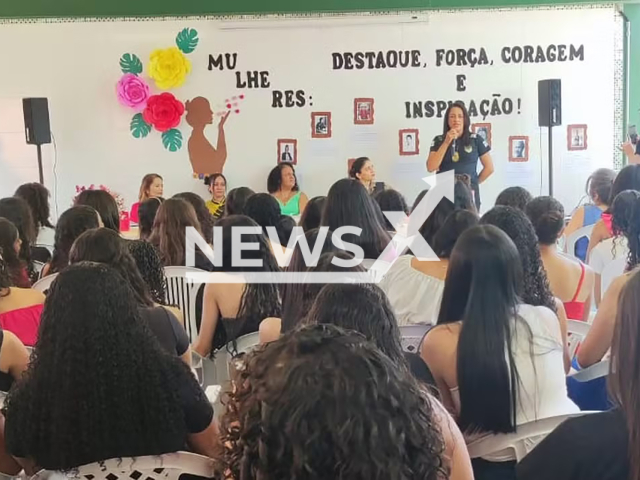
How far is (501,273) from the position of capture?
1.94 metres

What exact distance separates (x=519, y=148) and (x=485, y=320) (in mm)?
5161

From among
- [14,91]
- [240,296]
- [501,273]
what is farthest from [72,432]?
[14,91]

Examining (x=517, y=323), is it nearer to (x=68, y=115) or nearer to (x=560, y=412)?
(x=560, y=412)

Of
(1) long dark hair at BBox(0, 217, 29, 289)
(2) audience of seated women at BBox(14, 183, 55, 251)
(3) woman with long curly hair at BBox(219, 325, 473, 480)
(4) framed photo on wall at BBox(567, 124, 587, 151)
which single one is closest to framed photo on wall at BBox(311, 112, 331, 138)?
(4) framed photo on wall at BBox(567, 124, 587, 151)

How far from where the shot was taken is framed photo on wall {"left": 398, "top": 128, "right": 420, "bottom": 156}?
6.75m

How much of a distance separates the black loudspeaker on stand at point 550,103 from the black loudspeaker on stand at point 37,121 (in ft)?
14.3

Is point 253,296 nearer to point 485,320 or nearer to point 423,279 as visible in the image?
point 423,279

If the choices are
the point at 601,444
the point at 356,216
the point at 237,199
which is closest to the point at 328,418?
the point at 601,444

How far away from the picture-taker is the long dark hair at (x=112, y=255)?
2248mm

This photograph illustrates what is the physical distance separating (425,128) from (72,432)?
219 inches

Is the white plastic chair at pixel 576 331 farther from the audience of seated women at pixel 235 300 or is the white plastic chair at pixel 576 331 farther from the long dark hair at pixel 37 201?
the long dark hair at pixel 37 201

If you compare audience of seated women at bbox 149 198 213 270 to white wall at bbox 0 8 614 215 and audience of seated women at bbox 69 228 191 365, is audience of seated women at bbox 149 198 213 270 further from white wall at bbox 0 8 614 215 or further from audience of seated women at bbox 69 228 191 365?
white wall at bbox 0 8 614 215

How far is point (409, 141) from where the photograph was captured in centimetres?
677

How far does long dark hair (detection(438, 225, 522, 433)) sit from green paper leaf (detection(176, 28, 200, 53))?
204 inches
